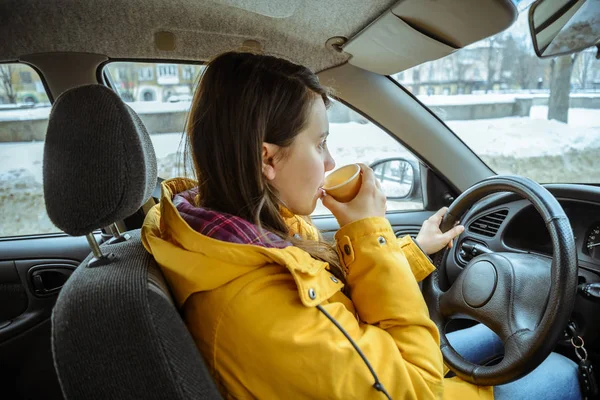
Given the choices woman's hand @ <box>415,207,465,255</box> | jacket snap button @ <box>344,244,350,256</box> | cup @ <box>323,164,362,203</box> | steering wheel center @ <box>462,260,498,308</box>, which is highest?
cup @ <box>323,164,362,203</box>

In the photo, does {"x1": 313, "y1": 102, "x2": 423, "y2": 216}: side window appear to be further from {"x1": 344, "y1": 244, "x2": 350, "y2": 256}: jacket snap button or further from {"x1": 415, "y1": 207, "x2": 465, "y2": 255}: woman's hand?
{"x1": 344, "y1": 244, "x2": 350, "y2": 256}: jacket snap button

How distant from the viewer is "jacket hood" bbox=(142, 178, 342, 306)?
0.80 m

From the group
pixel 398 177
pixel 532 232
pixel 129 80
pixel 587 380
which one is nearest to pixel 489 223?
pixel 532 232

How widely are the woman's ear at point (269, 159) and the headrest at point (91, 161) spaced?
28 cm

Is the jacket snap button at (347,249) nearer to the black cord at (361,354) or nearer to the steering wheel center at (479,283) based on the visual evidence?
the black cord at (361,354)

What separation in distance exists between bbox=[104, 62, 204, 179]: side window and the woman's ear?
1068 millimetres

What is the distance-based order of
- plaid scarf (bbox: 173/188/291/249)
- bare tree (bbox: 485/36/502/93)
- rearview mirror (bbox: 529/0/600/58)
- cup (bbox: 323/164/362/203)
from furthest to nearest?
bare tree (bbox: 485/36/502/93) < rearview mirror (bbox: 529/0/600/58) < cup (bbox: 323/164/362/203) < plaid scarf (bbox: 173/188/291/249)

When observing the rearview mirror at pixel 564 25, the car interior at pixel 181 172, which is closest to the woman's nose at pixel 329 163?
the car interior at pixel 181 172

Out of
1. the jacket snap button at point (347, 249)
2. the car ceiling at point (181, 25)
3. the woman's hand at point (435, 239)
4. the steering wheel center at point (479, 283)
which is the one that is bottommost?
the steering wheel center at point (479, 283)

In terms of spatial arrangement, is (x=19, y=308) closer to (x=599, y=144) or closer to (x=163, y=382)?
(x=163, y=382)

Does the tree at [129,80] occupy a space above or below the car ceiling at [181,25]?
below

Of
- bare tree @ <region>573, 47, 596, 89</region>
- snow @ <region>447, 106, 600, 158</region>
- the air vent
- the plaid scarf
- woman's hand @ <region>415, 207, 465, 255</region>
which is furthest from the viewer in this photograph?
snow @ <region>447, 106, 600, 158</region>

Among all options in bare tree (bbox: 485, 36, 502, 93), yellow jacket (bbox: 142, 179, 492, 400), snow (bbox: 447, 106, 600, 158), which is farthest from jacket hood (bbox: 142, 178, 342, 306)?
snow (bbox: 447, 106, 600, 158)

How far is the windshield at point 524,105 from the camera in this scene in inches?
90.1
